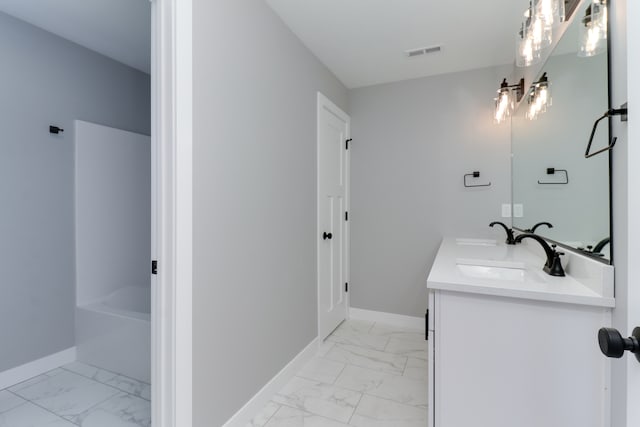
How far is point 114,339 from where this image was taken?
2.18m

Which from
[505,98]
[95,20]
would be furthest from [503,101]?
[95,20]

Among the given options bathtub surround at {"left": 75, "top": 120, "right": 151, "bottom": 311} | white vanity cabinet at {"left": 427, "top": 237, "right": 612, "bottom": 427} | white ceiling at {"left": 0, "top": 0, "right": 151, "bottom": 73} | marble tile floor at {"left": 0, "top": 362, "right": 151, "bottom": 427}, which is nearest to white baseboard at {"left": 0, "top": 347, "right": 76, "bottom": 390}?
marble tile floor at {"left": 0, "top": 362, "right": 151, "bottom": 427}

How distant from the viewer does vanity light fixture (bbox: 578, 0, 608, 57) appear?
1.16 meters

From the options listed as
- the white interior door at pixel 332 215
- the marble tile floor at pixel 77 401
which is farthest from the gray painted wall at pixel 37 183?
the white interior door at pixel 332 215

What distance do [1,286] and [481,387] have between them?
2.93m

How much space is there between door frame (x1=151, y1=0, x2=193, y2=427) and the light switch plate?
2448 millimetres

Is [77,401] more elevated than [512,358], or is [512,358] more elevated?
[512,358]

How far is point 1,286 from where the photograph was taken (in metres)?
2.02

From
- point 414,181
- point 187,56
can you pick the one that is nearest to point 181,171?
point 187,56

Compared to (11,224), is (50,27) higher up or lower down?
higher up

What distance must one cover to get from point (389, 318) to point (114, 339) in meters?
2.41

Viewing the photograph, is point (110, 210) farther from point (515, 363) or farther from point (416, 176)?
point (515, 363)

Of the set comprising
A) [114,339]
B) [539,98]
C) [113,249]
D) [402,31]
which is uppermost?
[402,31]

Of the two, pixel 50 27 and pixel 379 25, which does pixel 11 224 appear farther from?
pixel 379 25
